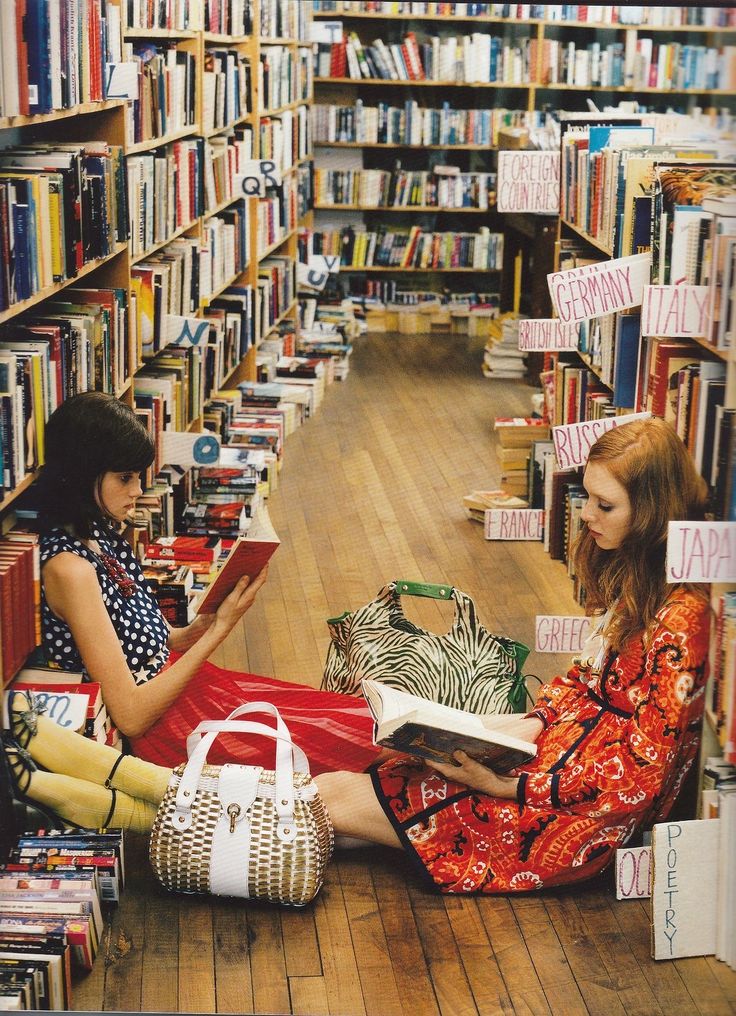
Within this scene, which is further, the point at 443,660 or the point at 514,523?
the point at 514,523

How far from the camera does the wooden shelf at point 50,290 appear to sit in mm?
2689

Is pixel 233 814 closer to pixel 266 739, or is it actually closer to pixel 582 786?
pixel 266 739

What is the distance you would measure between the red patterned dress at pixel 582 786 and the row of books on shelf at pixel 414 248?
7.25 metres

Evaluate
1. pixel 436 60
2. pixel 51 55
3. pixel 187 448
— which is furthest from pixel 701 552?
pixel 436 60

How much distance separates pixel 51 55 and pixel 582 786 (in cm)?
191

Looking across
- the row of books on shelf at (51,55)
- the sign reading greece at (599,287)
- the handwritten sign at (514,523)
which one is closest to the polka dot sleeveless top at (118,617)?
the row of books on shelf at (51,55)

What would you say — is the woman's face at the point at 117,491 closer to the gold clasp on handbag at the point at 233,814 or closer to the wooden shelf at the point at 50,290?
the wooden shelf at the point at 50,290

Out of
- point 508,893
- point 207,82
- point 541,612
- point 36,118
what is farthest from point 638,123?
point 508,893

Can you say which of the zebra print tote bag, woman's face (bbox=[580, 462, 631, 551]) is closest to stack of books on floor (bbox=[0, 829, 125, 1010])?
the zebra print tote bag

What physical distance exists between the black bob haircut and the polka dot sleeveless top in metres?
0.06

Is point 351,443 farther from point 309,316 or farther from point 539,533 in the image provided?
point 309,316

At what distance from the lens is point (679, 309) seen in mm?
2646

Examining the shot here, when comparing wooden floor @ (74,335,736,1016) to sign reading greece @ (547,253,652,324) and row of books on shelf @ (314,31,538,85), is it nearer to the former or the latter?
sign reading greece @ (547,253,652,324)

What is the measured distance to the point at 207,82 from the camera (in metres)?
5.45
